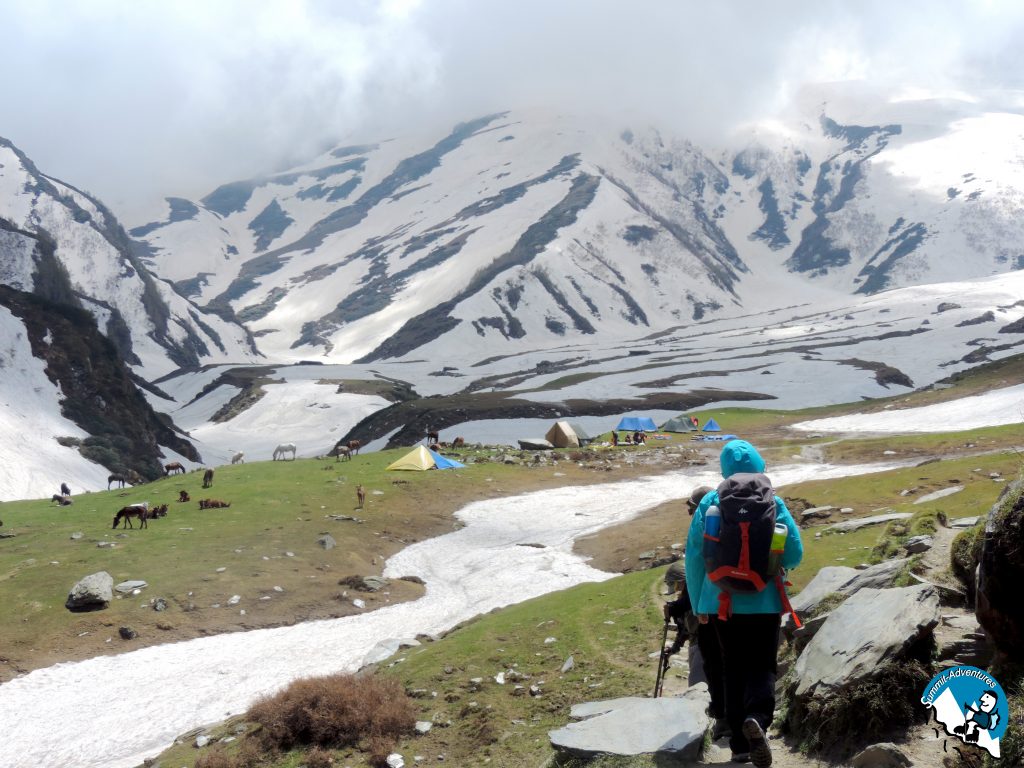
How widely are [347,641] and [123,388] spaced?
70.8 meters

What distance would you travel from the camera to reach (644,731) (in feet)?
30.3

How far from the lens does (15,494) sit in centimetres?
5581

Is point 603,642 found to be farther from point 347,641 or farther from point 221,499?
point 221,499

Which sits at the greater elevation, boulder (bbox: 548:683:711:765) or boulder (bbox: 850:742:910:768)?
boulder (bbox: 850:742:910:768)

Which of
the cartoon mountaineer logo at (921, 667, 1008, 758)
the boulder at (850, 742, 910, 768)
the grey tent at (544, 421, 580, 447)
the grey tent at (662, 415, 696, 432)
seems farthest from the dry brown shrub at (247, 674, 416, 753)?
the grey tent at (662, 415, 696, 432)

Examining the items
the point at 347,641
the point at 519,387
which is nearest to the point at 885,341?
the point at 519,387

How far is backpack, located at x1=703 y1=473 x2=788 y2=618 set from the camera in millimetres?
8047

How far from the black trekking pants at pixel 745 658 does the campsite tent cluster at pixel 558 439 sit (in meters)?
42.6

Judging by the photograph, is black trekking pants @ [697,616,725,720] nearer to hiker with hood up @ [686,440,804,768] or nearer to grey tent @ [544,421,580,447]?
hiker with hood up @ [686,440,804,768]

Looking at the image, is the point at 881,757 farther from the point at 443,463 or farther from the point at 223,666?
the point at 443,463

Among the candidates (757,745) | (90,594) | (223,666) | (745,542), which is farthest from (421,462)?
(757,745)

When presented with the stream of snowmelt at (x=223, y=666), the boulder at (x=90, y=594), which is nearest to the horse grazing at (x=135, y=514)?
the boulder at (x=90, y=594)

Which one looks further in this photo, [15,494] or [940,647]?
[15,494]

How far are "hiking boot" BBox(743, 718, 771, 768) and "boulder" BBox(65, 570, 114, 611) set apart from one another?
23565 millimetres
